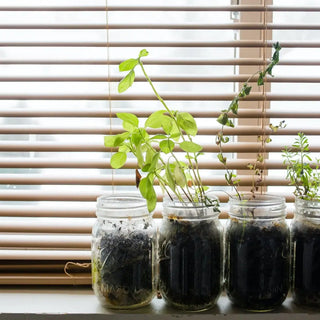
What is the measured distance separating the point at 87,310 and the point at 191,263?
9.9 inches

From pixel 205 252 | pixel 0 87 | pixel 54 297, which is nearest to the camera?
pixel 205 252

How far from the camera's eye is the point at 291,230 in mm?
1027

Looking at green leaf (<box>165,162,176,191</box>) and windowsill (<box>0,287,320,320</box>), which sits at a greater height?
green leaf (<box>165,162,176,191</box>)

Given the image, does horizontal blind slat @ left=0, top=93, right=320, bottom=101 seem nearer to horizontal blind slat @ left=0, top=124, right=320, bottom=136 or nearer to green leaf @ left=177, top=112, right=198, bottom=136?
horizontal blind slat @ left=0, top=124, right=320, bottom=136

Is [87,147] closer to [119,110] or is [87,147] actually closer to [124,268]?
[119,110]

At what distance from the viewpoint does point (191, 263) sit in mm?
967

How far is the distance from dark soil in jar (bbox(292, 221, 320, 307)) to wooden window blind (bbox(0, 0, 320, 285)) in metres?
0.17

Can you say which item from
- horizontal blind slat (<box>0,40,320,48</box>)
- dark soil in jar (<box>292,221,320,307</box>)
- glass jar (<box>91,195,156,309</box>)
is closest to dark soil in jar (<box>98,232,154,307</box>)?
glass jar (<box>91,195,156,309</box>)

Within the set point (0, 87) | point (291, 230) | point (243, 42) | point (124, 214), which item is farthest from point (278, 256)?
point (0, 87)

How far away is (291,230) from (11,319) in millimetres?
630

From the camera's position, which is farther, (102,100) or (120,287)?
(102,100)

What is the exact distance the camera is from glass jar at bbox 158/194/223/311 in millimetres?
967

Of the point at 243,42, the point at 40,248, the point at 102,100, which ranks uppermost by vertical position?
the point at 243,42

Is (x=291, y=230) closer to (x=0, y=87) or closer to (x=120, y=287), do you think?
(x=120, y=287)
